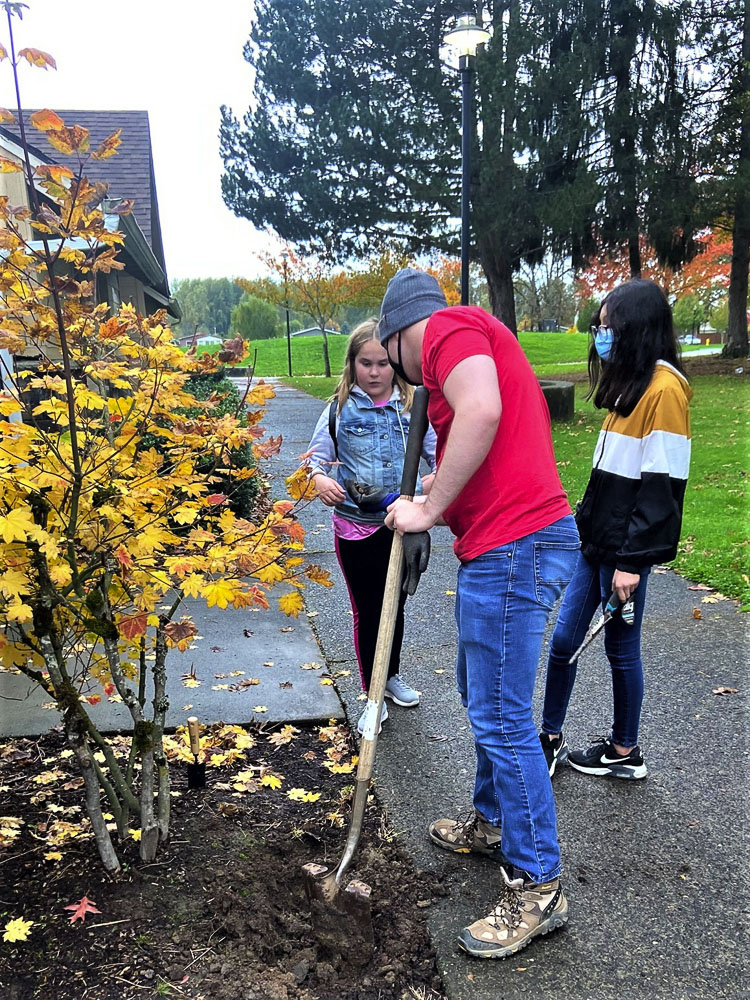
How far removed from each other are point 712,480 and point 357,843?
7.54 meters

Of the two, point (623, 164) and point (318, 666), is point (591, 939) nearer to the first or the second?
point (318, 666)

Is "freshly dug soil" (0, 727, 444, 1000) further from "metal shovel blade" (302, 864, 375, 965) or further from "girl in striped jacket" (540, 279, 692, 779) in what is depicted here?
"girl in striped jacket" (540, 279, 692, 779)

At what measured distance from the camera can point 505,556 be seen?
2072mm

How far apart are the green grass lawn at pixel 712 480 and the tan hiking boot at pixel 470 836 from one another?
2942mm

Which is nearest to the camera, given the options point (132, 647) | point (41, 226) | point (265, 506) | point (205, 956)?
point (41, 226)

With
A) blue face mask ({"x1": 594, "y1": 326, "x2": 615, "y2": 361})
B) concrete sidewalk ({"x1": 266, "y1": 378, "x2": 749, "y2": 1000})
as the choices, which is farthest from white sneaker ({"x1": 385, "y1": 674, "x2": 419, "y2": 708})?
blue face mask ({"x1": 594, "y1": 326, "x2": 615, "y2": 361})

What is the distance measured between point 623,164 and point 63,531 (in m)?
16.7

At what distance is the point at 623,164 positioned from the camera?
1609 cm

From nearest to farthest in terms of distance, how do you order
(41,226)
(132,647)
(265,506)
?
(41,226)
(132,647)
(265,506)

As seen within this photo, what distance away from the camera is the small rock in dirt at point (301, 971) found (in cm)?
199

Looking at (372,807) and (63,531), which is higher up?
(63,531)

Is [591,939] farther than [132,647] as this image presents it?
No

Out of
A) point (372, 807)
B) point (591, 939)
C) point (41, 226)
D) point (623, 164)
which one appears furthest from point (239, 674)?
point (623, 164)

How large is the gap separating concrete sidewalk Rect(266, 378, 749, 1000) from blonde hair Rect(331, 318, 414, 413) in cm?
143
